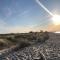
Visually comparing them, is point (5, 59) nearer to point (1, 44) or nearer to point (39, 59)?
point (39, 59)

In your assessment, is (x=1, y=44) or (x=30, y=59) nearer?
(x=30, y=59)

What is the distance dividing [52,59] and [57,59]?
20.5 inches

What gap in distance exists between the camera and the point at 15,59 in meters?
19.8

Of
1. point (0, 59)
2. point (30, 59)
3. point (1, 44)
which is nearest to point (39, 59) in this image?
point (30, 59)

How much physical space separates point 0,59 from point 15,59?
1.58 metres

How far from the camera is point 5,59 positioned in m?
19.5

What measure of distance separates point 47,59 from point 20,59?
281 centimetres

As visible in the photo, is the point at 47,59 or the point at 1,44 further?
the point at 1,44

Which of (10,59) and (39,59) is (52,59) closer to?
(39,59)

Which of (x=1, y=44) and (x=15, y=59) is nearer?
(x=15, y=59)

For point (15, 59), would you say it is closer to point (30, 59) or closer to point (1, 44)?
point (30, 59)

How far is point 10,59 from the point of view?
19.8m

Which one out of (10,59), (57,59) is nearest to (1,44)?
(10,59)

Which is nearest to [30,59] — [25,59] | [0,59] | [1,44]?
[25,59]
